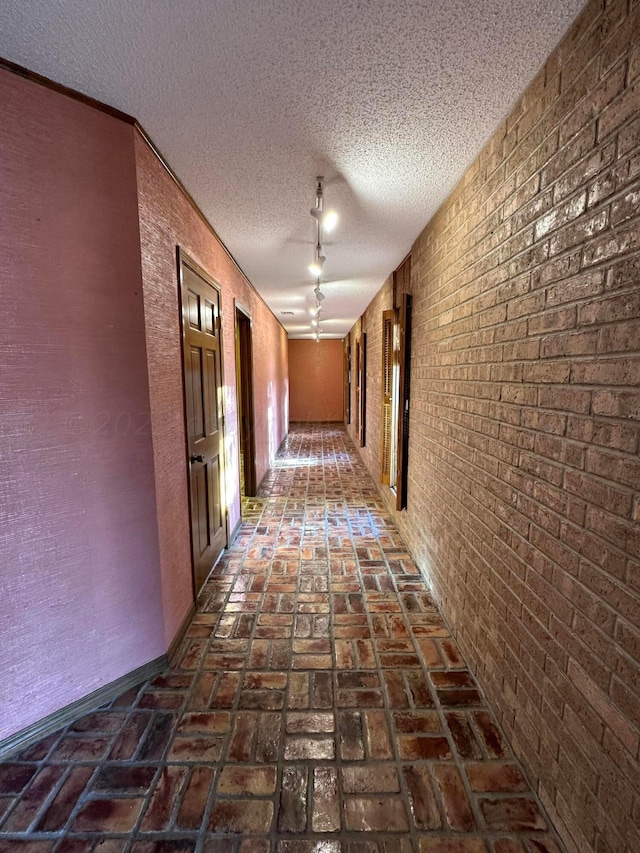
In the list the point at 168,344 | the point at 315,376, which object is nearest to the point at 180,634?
the point at 168,344

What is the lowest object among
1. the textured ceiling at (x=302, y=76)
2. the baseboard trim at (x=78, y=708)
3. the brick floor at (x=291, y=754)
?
the brick floor at (x=291, y=754)

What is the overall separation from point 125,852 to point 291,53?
263 cm

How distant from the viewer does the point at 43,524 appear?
4.89ft

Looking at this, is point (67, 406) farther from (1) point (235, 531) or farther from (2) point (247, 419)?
(2) point (247, 419)

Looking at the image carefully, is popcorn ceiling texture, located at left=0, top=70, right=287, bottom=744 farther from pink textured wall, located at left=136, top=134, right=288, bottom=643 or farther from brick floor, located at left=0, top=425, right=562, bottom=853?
brick floor, located at left=0, top=425, right=562, bottom=853

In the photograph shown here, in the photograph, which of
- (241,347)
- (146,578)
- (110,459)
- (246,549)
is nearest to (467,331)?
(110,459)

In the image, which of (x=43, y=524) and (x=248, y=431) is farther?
(x=248, y=431)

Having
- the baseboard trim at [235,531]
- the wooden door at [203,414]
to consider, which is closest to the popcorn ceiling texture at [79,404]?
the wooden door at [203,414]

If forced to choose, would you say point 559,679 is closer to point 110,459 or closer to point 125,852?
point 125,852

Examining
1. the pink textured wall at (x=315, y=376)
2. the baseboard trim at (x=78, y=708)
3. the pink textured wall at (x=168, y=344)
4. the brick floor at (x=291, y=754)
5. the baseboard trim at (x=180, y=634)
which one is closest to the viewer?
the brick floor at (x=291, y=754)

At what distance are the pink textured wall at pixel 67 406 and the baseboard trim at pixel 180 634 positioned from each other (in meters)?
0.26

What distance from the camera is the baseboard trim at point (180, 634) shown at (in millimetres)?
1956

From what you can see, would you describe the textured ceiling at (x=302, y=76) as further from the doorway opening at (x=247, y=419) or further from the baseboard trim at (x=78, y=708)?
the baseboard trim at (x=78, y=708)

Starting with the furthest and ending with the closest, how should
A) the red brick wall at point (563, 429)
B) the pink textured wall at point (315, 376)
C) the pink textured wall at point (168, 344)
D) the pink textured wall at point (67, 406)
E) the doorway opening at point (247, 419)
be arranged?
the pink textured wall at point (315, 376) → the doorway opening at point (247, 419) → the pink textured wall at point (168, 344) → the pink textured wall at point (67, 406) → the red brick wall at point (563, 429)
